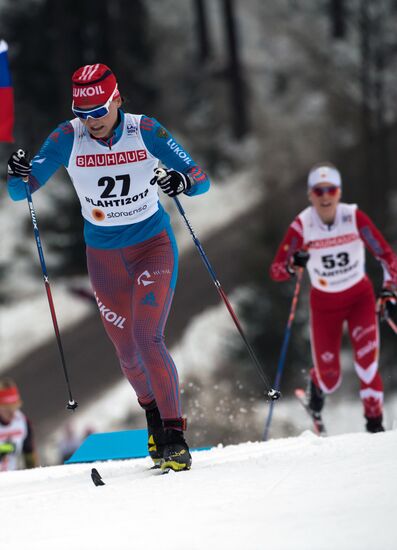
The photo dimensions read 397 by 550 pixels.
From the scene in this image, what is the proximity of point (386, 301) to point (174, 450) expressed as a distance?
8.41 ft

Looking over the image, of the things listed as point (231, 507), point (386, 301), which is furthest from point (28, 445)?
point (231, 507)

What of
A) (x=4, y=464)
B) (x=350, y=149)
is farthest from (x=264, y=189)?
(x=4, y=464)

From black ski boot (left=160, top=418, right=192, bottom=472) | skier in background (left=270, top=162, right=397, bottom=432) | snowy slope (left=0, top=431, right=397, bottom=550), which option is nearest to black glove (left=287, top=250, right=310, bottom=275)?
skier in background (left=270, top=162, right=397, bottom=432)

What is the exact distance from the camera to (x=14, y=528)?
11.1 feet

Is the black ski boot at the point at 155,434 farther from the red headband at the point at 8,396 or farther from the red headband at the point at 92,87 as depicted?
the red headband at the point at 8,396

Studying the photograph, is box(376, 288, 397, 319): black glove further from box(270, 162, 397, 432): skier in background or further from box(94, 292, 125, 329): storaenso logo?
box(94, 292, 125, 329): storaenso logo

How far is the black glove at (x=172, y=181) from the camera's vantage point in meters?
4.45

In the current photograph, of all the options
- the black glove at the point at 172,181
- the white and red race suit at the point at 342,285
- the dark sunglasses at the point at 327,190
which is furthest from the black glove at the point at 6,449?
the black glove at the point at 172,181

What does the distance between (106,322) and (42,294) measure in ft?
57.9

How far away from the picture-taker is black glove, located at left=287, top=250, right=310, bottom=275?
6.63m

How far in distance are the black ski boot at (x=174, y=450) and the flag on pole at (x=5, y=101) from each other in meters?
5.79

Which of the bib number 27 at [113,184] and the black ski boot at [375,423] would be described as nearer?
the bib number 27 at [113,184]

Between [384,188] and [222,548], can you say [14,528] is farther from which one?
[384,188]

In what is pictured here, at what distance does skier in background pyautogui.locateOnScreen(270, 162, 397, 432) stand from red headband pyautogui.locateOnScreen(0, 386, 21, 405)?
2.73m
